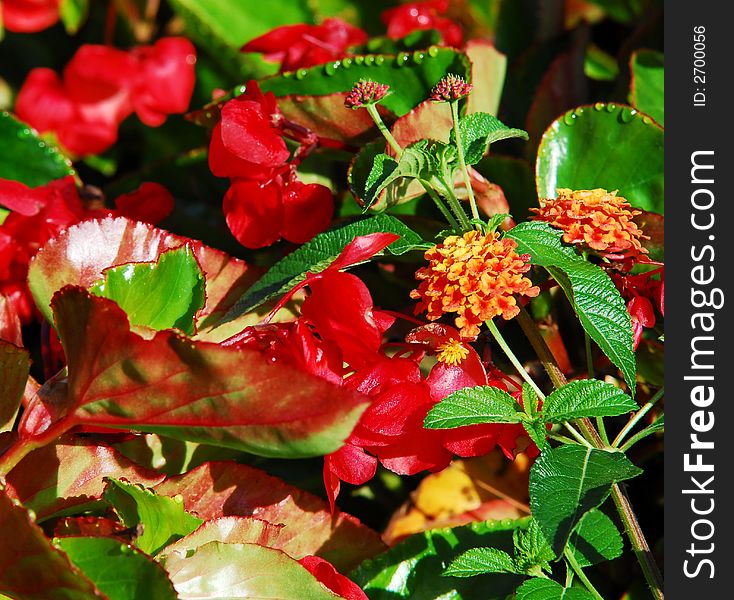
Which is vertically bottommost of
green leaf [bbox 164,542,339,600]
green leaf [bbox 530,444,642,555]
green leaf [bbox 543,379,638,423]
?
green leaf [bbox 164,542,339,600]

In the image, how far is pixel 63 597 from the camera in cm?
44

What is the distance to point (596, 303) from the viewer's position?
516 millimetres

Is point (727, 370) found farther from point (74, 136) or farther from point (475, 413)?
point (74, 136)

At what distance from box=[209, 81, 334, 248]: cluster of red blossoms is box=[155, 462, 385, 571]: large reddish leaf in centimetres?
18

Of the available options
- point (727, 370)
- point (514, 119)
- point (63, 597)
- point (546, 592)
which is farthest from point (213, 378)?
point (514, 119)

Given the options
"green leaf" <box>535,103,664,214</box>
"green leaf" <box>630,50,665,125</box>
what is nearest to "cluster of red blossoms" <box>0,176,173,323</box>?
"green leaf" <box>535,103,664,214</box>

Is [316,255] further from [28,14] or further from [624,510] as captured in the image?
[28,14]

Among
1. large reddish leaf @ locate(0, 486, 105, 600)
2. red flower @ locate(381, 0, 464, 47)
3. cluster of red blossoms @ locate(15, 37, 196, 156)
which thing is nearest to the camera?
large reddish leaf @ locate(0, 486, 105, 600)

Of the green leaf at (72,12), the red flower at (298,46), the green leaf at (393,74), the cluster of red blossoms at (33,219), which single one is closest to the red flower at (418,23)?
the red flower at (298,46)

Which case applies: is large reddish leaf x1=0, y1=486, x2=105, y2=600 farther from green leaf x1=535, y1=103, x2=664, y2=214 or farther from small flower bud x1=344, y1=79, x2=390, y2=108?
green leaf x1=535, y1=103, x2=664, y2=214

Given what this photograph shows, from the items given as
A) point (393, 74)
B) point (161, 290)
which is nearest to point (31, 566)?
point (161, 290)

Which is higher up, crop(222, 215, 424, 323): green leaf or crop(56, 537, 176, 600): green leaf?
crop(222, 215, 424, 323): green leaf

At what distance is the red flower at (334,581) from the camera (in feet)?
1.82

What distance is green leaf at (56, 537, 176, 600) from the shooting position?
0.46 m
